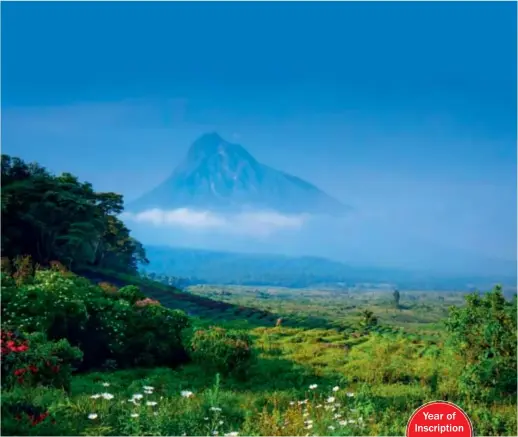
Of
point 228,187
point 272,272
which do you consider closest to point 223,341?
point 272,272

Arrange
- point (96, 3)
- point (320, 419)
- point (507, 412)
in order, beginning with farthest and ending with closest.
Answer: point (96, 3) → point (507, 412) → point (320, 419)

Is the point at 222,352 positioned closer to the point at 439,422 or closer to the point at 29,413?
the point at 29,413

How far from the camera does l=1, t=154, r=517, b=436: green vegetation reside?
18.3ft

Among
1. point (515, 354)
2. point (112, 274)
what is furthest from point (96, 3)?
point (515, 354)

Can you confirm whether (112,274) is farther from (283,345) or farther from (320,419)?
(320,419)

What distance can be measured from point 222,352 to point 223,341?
0.09m

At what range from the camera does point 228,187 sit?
650 centimetres

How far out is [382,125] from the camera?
21.3 ft

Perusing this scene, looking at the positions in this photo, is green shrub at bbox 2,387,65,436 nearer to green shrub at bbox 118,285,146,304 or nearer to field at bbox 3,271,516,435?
field at bbox 3,271,516,435

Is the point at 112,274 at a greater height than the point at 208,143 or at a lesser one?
lesser

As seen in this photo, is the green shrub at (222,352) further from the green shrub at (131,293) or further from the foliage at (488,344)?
the foliage at (488,344)

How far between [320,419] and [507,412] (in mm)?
1592

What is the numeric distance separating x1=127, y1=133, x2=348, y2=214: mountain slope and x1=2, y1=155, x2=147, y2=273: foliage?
282mm

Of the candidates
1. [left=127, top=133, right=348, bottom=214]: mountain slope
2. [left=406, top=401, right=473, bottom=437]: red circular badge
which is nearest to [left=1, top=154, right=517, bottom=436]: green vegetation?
[left=406, top=401, right=473, bottom=437]: red circular badge
